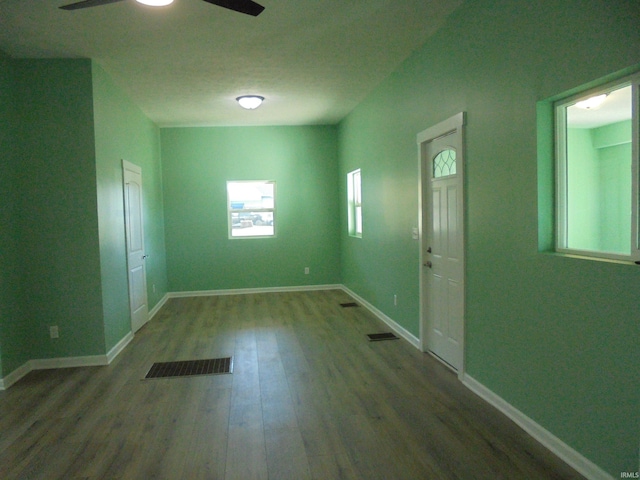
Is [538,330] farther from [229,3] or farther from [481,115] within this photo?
[229,3]

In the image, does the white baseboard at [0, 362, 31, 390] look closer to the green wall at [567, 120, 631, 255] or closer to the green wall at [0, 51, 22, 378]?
the green wall at [0, 51, 22, 378]

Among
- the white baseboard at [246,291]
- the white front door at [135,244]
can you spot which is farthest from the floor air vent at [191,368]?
the white baseboard at [246,291]

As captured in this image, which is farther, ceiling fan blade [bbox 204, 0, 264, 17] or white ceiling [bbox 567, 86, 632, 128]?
ceiling fan blade [bbox 204, 0, 264, 17]

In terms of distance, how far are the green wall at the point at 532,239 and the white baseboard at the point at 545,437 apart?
4cm

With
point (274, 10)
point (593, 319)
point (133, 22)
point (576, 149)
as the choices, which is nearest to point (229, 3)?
point (274, 10)

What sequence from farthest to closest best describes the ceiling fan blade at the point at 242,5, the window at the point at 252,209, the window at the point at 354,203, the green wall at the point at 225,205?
1. the window at the point at 252,209
2. the green wall at the point at 225,205
3. the window at the point at 354,203
4. the ceiling fan blade at the point at 242,5

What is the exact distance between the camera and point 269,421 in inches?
117

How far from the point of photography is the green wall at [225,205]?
25.2ft

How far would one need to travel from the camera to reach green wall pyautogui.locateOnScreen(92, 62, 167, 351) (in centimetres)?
434

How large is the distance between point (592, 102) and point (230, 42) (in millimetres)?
2927

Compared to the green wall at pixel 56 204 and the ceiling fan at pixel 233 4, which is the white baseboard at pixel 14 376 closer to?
the green wall at pixel 56 204

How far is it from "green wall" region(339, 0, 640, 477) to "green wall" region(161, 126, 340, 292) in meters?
3.82

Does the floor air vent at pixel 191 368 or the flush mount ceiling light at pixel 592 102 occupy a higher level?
the flush mount ceiling light at pixel 592 102

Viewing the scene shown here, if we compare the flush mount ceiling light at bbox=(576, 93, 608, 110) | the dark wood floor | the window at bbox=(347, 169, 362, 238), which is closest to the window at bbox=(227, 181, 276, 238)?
the window at bbox=(347, 169, 362, 238)
